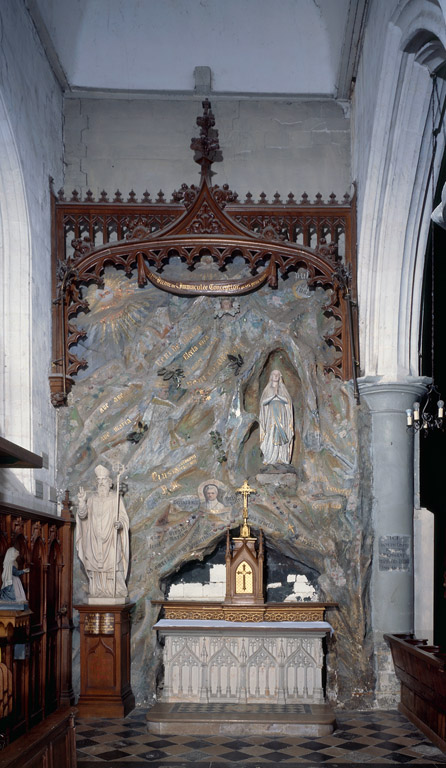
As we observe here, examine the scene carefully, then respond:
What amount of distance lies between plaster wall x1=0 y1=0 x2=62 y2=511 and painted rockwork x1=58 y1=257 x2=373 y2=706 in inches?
33.7

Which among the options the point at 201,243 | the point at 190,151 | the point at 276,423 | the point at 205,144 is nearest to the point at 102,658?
the point at 276,423

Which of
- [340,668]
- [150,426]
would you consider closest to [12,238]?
[150,426]

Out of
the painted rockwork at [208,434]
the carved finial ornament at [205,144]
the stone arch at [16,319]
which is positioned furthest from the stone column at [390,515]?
the stone arch at [16,319]

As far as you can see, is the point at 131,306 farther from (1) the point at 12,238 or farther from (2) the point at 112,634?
(2) the point at 112,634

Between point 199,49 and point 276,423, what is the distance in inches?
218

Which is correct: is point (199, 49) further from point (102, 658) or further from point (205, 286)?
point (102, 658)

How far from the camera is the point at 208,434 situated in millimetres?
12625

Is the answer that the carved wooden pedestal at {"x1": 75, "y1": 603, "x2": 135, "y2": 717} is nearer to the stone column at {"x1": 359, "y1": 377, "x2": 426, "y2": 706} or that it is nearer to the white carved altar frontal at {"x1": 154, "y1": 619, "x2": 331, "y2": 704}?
the white carved altar frontal at {"x1": 154, "y1": 619, "x2": 331, "y2": 704}

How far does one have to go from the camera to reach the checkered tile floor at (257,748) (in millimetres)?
8922

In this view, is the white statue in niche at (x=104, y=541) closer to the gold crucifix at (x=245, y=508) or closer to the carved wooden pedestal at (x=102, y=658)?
the carved wooden pedestal at (x=102, y=658)

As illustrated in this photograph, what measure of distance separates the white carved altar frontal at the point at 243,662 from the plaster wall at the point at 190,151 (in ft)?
19.6

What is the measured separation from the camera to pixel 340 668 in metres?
11.9

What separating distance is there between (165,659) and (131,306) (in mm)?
4672

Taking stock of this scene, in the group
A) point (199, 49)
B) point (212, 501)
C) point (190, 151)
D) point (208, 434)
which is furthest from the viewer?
point (199, 49)
